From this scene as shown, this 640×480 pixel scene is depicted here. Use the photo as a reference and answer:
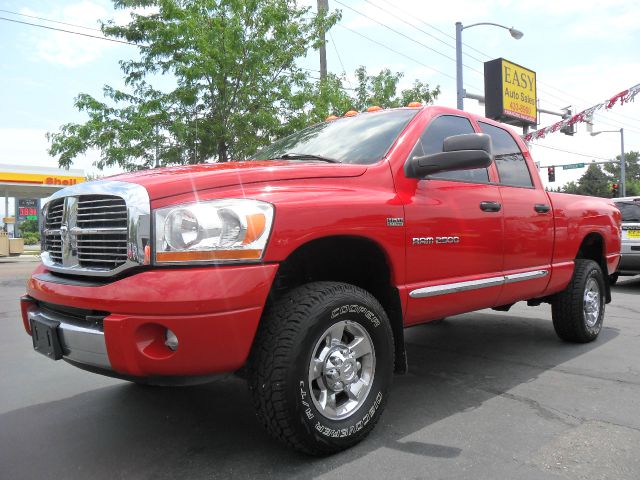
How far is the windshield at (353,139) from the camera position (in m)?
3.34

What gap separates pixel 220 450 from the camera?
Answer: 9.14 feet

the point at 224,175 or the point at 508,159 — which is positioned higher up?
the point at 508,159

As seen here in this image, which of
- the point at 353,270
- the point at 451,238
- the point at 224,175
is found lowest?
the point at 353,270

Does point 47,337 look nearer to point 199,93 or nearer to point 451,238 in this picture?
point 451,238

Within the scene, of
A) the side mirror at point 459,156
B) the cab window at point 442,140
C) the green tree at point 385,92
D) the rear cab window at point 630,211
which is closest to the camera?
the side mirror at point 459,156

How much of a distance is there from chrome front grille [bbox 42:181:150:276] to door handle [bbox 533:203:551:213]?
3143mm

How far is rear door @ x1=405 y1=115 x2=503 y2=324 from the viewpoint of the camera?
318cm

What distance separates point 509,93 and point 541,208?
20985 mm

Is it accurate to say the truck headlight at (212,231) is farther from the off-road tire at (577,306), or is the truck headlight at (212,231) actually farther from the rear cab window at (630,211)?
the rear cab window at (630,211)

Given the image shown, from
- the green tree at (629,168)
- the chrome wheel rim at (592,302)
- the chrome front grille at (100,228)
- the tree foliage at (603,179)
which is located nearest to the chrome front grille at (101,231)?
the chrome front grille at (100,228)

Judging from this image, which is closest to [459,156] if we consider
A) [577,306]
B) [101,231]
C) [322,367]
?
[322,367]

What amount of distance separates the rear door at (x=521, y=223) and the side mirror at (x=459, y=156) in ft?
2.98

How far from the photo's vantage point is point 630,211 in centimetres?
964

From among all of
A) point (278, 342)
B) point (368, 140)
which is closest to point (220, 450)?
point (278, 342)
